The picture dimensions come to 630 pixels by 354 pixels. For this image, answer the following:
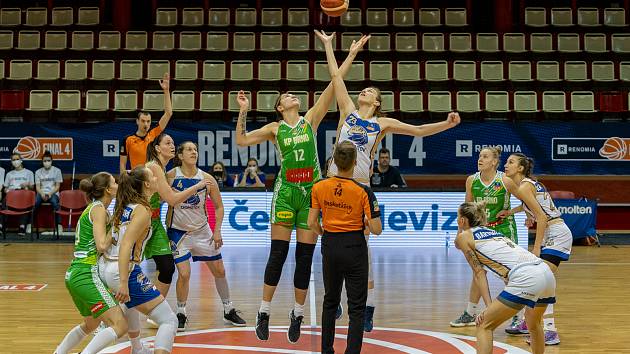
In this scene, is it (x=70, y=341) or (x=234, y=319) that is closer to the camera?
(x=70, y=341)

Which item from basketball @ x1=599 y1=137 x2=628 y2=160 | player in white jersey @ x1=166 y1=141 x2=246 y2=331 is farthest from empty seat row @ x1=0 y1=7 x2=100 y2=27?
player in white jersey @ x1=166 y1=141 x2=246 y2=331

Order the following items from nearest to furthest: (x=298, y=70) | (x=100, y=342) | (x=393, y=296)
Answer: (x=100, y=342) < (x=393, y=296) < (x=298, y=70)

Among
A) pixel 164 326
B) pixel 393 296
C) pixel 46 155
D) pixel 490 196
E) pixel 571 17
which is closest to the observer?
pixel 164 326

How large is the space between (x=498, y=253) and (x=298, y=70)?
43.6 ft

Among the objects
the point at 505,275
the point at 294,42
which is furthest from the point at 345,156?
the point at 294,42

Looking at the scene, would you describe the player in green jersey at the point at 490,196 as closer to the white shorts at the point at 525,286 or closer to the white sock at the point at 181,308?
the white shorts at the point at 525,286

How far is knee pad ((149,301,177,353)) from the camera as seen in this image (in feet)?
18.3

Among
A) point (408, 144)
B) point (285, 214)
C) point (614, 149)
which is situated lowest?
point (285, 214)

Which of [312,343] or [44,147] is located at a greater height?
[44,147]

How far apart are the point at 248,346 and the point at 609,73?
47.5 feet

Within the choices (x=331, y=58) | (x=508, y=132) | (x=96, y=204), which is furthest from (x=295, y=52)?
(x=96, y=204)

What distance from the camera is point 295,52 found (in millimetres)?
19422

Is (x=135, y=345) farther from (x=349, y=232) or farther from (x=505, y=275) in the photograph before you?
(x=505, y=275)

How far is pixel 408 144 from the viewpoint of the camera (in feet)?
54.7
